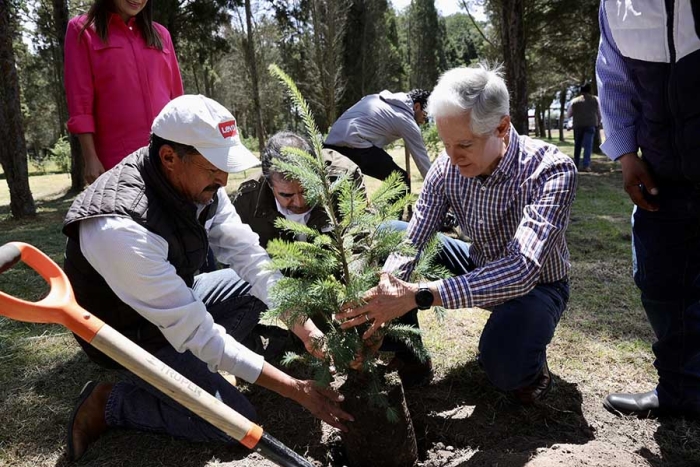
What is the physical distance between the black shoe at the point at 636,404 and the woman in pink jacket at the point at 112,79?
2.67 metres

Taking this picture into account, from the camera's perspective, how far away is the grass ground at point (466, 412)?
2059mm

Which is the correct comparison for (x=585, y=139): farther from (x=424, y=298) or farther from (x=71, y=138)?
(x=424, y=298)

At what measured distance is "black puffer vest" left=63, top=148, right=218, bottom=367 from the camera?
185 centimetres

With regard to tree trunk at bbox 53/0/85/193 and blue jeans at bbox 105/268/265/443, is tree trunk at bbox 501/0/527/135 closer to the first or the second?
tree trunk at bbox 53/0/85/193

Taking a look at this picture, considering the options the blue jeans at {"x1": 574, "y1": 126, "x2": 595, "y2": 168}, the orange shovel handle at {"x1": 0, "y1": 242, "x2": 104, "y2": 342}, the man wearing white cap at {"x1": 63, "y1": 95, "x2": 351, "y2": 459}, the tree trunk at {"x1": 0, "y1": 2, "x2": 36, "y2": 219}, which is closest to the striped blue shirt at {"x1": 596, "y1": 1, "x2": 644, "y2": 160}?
the man wearing white cap at {"x1": 63, "y1": 95, "x2": 351, "y2": 459}

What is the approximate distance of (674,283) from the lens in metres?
2.08

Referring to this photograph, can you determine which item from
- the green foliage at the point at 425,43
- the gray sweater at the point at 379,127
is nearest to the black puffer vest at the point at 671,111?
the gray sweater at the point at 379,127

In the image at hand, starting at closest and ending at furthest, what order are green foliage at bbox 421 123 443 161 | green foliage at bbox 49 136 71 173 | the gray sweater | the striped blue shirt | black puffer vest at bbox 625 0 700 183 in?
1. black puffer vest at bbox 625 0 700 183
2. the striped blue shirt
3. the gray sweater
4. green foliage at bbox 421 123 443 161
5. green foliage at bbox 49 136 71 173

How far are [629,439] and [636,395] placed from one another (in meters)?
0.24

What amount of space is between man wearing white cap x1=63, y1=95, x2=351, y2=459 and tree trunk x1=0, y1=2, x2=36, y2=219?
6.40 meters

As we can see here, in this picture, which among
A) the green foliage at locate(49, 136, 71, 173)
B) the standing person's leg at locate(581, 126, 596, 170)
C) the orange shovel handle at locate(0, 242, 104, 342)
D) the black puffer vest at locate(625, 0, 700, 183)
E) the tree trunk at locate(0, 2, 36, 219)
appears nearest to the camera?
the orange shovel handle at locate(0, 242, 104, 342)

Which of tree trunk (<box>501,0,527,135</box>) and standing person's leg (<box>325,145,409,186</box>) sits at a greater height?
tree trunk (<box>501,0,527,135</box>)

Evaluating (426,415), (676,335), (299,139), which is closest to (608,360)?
(676,335)

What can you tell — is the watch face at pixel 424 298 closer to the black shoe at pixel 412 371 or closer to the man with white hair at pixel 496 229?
the man with white hair at pixel 496 229
